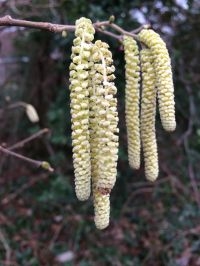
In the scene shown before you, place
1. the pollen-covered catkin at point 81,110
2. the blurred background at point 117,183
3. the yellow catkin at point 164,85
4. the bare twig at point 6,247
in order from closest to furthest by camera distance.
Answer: the pollen-covered catkin at point 81,110, the yellow catkin at point 164,85, the bare twig at point 6,247, the blurred background at point 117,183

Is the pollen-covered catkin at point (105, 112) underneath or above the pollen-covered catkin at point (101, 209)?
above

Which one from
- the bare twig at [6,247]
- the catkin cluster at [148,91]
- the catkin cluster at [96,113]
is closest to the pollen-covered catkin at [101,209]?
the catkin cluster at [96,113]

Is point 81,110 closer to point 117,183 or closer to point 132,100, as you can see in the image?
point 132,100

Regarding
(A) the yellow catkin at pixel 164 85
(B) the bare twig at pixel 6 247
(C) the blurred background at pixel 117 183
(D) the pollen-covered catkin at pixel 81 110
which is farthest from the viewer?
(C) the blurred background at pixel 117 183

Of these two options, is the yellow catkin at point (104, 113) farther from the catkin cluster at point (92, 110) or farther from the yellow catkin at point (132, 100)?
the yellow catkin at point (132, 100)

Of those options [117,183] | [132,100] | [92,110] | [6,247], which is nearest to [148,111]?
[132,100]

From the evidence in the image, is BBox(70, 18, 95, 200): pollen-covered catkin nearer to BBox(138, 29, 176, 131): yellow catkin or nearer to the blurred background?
BBox(138, 29, 176, 131): yellow catkin
